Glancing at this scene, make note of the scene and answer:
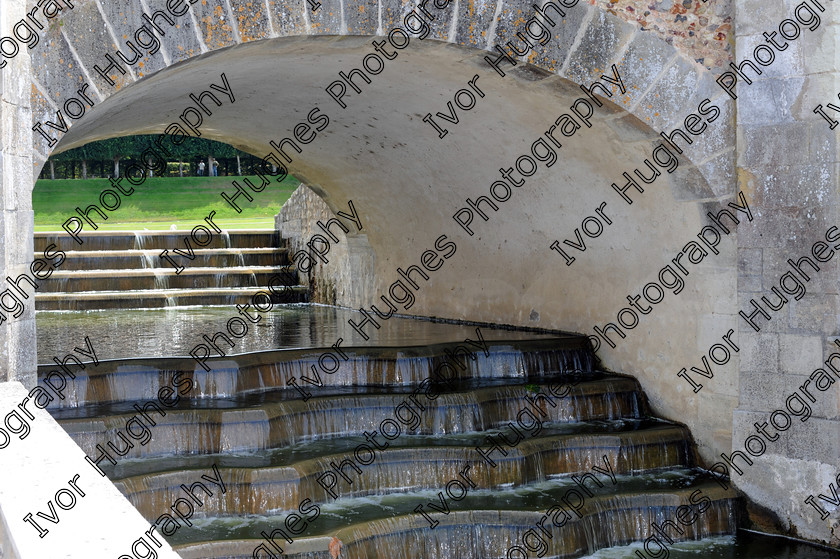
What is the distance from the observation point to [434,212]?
29.3ft

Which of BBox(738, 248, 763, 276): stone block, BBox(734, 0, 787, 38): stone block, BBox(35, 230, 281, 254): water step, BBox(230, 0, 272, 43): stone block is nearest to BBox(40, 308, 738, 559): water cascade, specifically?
BBox(738, 248, 763, 276): stone block

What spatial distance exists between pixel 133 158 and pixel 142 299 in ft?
50.9

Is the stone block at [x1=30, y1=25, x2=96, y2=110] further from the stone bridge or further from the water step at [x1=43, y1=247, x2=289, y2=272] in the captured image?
the water step at [x1=43, y1=247, x2=289, y2=272]

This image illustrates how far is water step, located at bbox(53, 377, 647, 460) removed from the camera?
514 centimetres

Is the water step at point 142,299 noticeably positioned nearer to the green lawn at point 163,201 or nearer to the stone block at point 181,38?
the stone block at point 181,38

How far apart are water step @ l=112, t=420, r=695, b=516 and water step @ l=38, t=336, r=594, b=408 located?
0.85 metres

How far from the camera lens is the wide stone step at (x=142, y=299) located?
36.2 feet

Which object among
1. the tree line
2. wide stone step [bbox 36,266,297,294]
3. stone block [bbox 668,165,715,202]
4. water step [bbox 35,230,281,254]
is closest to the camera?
stone block [bbox 668,165,715,202]

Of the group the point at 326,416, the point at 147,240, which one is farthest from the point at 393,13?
the point at 147,240

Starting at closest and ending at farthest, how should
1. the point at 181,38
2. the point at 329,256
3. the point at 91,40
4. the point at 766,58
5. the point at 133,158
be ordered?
1. the point at 91,40
2. the point at 181,38
3. the point at 766,58
4. the point at 329,256
5. the point at 133,158

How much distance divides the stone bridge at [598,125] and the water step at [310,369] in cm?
56

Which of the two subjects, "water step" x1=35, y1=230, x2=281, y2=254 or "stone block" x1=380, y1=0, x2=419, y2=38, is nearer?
"stone block" x1=380, y1=0, x2=419, y2=38

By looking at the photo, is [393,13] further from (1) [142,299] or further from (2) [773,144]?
(1) [142,299]

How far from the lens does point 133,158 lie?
1006 inches
